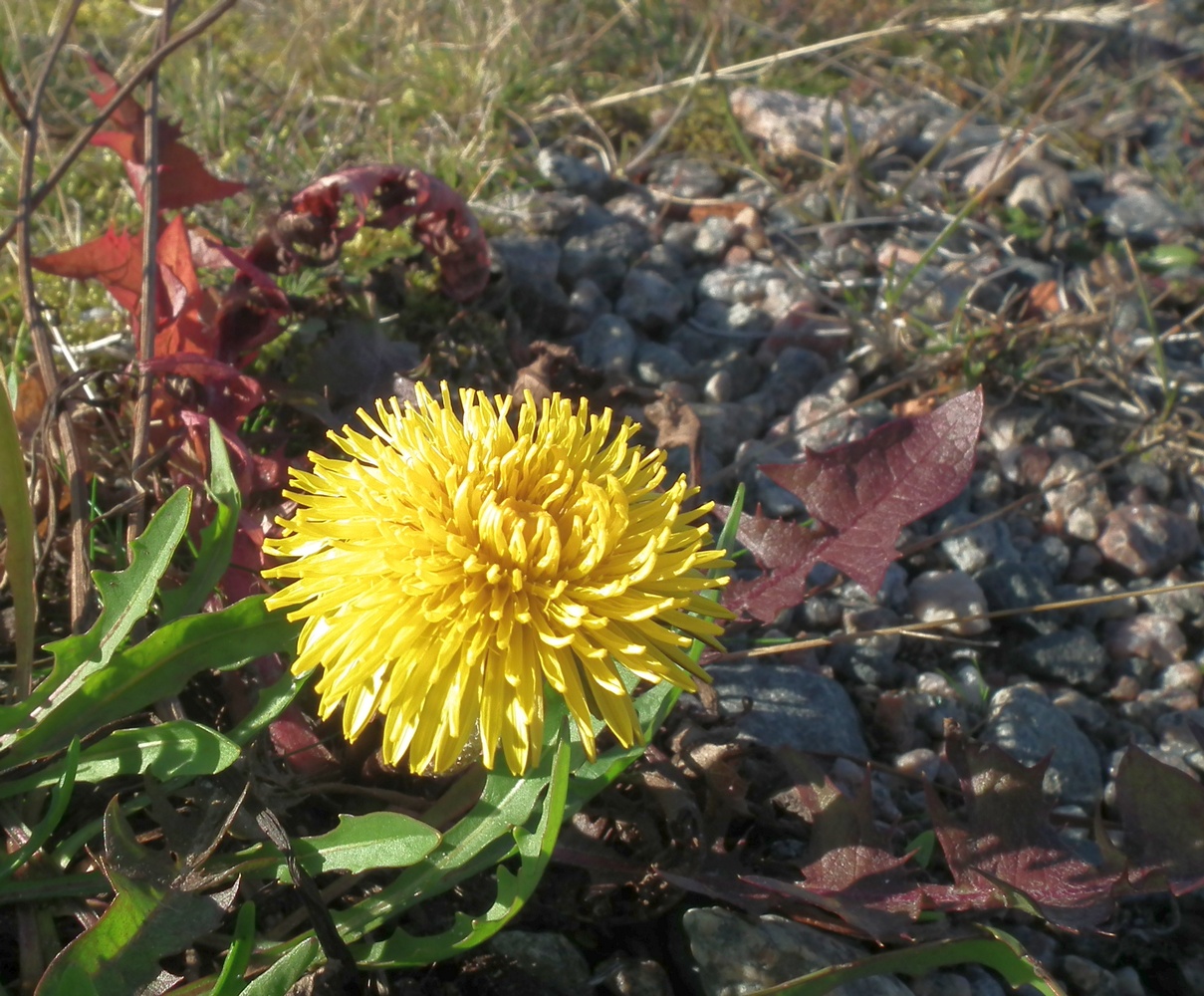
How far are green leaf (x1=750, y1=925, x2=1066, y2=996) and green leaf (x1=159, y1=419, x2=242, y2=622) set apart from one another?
45.7 inches

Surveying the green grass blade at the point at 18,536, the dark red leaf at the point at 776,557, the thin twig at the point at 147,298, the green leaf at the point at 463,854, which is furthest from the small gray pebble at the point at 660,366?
the green grass blade at the point at 18,536

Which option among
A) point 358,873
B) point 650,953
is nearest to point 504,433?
point 358,873

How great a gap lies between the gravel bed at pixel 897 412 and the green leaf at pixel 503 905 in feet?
0.65

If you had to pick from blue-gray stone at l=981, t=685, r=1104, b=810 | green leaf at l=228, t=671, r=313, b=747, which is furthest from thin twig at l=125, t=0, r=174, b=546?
blue-gray stone at l=981, t=685, r=1104, b=810

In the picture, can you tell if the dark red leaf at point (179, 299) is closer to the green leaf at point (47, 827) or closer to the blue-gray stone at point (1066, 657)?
the green leaf at point (47, 827)

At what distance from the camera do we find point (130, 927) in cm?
150

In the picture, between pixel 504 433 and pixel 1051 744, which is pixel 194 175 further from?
pixel 1051 744

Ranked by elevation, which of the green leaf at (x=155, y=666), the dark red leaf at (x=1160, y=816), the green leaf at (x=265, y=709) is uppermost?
the green leaf at (x=155, y=666)

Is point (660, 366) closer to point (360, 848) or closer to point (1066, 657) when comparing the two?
point (1066, 657)

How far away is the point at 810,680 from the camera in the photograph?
225cm

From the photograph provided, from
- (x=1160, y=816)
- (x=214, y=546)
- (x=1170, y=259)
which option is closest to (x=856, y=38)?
(x=1170, y=259)

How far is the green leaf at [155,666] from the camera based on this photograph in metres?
1.70

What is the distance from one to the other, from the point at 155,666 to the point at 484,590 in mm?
646

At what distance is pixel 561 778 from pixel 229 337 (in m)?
1.44
